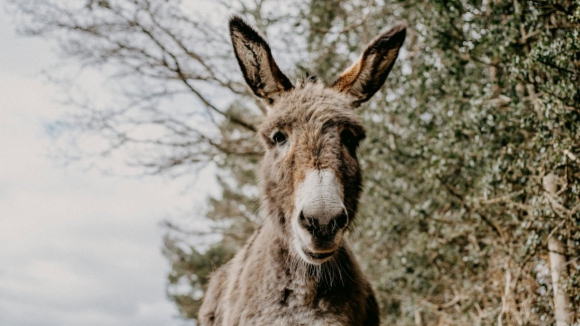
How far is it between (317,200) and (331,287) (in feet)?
2.90

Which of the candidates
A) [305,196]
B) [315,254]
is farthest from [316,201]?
[315,254]

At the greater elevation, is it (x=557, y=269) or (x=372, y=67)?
(x=372, y=67)

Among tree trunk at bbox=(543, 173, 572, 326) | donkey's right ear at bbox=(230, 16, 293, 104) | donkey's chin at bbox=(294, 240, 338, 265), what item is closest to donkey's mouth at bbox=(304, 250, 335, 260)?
donkey's chin at bbox=(294, 240, 338, 265)

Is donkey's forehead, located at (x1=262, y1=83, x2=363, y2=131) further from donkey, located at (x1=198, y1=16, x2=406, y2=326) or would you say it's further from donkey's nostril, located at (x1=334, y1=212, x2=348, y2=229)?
donkey's nostril, located at (x1=334, y1=212, x2=348, y2=229)

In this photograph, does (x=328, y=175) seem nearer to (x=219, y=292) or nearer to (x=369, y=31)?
(x=219, y=292)

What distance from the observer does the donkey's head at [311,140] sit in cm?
257

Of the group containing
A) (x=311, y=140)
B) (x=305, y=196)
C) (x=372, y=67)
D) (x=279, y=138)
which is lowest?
(x=305, y=196)

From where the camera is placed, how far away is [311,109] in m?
3.19

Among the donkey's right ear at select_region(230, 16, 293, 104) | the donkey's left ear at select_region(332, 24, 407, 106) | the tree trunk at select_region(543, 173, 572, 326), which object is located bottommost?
the tree trunk at select_region(543, 173, 572, 326)

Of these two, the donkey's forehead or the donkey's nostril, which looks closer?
the donkey's nostril

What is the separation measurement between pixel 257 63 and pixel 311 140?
96cm

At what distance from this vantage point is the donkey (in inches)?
105

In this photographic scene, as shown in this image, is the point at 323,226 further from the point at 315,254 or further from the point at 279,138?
the point at 279,138

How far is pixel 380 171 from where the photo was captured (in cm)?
757
